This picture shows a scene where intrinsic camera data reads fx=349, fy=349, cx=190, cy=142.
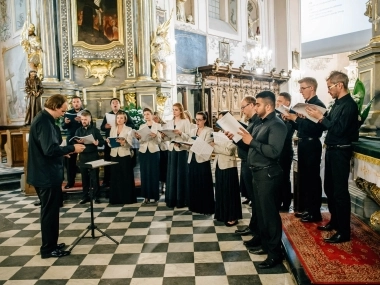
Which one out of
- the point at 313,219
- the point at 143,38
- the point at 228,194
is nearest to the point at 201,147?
the point at 228,194

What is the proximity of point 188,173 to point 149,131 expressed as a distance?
93 centimetres

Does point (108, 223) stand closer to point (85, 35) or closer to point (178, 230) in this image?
point (178, 230)

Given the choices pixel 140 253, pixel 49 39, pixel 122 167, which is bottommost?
pixel 140 253

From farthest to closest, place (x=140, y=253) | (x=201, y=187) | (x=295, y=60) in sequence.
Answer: (x=295, y=60) < (x=201, y=187) < (x=140, y=253)

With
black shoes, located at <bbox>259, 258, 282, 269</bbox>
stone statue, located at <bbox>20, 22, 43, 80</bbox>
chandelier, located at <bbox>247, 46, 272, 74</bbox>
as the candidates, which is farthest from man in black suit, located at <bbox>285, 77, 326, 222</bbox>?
chandelier, located at <bbox>247, 46, 272, 74</bbox>

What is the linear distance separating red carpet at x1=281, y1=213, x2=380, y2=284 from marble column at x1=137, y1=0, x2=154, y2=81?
250 inches

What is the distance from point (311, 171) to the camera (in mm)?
3980

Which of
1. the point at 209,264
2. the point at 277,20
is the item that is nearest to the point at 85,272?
the point at 209,264

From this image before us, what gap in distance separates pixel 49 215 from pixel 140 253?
104 cm

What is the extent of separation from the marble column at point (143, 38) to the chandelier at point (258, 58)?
505cm

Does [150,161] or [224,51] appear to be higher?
[224,51]

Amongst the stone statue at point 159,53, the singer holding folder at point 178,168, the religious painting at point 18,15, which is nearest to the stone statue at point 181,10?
the stone statue at point 159,53

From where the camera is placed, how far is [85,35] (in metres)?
9.22

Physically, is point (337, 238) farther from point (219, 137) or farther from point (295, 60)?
point (295, 60)
